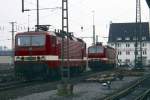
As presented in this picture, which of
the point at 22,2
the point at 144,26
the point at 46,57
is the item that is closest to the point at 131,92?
the point at 46,57

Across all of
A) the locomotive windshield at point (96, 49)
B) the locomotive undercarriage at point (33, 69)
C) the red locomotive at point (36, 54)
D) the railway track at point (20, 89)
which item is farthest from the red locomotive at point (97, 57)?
the railway track at point (20, 89)

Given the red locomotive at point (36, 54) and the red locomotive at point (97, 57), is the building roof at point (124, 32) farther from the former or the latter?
the red locomotive at point (36, 54)

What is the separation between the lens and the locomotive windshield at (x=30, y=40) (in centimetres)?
2994

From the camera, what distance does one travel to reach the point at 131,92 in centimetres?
2319

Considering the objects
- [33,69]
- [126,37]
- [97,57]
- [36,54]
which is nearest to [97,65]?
[97,57]

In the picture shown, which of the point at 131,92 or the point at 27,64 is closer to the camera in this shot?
the point at 131,92

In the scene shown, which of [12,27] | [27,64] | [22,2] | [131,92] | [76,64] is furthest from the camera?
[12,27]

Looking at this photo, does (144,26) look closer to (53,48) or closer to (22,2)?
(22,2)

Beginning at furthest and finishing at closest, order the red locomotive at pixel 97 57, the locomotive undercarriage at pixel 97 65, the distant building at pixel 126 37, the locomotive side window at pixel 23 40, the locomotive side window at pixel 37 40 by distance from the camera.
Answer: the distant building at pixel 126 37, the locomotive undercarriage at pixel 97 65, the red locomotive at pixel 97 57, the locomotive side window at pixel 23 40, the locomotive side window at pixel 37 40

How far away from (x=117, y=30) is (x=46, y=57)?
4256 inches

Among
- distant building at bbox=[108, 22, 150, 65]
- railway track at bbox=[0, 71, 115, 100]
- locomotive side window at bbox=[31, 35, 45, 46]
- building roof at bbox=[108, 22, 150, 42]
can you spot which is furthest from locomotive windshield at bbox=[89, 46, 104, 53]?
building roof at bbox=[108, 22, 150, 42]

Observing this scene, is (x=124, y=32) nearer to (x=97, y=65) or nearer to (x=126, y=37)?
(x=126, y=37)

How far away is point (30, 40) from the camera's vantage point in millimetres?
30141

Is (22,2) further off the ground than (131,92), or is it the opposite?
(22,2)
